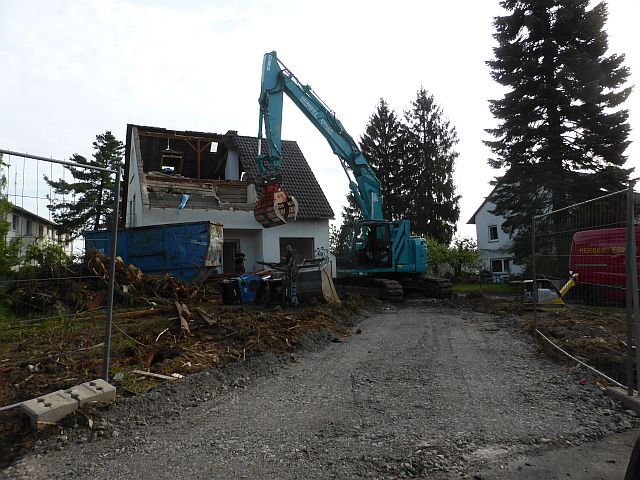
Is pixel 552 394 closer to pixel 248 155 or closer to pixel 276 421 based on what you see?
pixel 276 421

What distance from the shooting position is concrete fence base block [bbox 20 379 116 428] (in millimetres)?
4129

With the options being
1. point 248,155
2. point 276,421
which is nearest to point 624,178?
point 248,155

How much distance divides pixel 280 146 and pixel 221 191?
19.9ft

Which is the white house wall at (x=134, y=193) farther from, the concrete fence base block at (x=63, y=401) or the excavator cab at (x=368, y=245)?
the concrete fence base block at (x=63, y=401)

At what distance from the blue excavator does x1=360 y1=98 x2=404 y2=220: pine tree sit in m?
22.2

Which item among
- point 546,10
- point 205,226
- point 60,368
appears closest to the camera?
point 60,368

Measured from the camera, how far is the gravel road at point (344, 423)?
358 cm

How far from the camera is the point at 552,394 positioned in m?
5.29

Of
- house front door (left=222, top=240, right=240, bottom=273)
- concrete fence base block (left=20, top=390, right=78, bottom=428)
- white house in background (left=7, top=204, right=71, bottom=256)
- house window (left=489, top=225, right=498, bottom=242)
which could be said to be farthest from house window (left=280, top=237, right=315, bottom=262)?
house window (left=489, top=225, right=498, bottom=242)

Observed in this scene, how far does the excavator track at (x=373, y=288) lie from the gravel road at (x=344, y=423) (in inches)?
331

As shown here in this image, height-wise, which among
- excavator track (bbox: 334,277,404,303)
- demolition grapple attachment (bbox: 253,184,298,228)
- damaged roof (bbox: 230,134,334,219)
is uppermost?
damaged roof (bbox: 230,134,334,219)

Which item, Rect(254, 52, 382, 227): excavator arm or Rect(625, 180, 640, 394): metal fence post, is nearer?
Rect(625, 180, 640, 394): metal fence post

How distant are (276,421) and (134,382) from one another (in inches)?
74.1

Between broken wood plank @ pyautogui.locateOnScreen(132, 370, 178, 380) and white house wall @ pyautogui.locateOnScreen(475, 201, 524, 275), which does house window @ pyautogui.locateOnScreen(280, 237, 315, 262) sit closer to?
broken wood plank @ pyautogui.locateOnScreen(132, 370, 178, 380)
